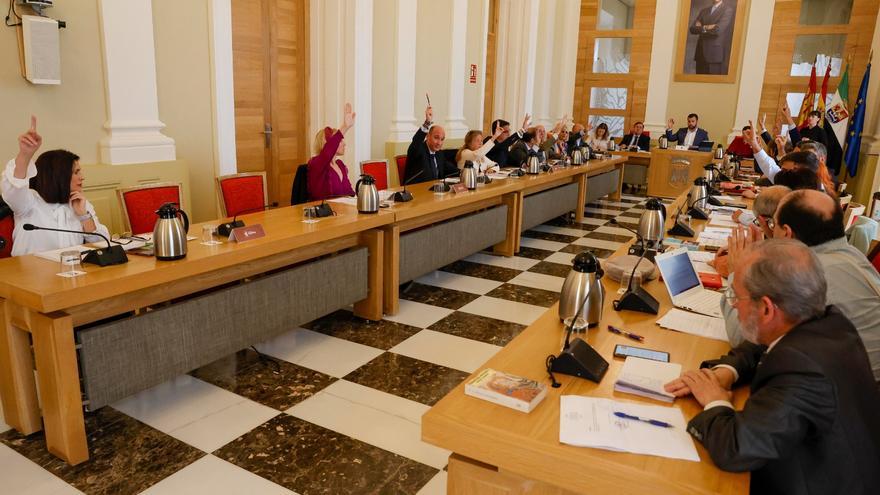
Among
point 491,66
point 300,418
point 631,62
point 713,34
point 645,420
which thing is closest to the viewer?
point 645,420

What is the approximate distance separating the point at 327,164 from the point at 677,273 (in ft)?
8.61

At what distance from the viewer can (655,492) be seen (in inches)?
50.8

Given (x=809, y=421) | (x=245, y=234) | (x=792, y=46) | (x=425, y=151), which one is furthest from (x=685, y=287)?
(x=792, y=46)

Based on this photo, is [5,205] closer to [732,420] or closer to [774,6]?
[732,420]

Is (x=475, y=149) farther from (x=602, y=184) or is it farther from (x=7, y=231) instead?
(x=7, y=231)

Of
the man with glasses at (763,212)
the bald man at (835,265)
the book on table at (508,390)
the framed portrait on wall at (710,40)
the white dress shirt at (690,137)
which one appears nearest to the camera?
the book on table at (508,390)

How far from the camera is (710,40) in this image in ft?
35.8

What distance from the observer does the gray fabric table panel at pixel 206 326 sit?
237 centimetres

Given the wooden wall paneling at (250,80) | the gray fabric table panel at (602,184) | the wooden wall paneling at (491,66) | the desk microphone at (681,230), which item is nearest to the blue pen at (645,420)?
the desk microphone at (681,230)

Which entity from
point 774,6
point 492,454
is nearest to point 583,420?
point 492,454

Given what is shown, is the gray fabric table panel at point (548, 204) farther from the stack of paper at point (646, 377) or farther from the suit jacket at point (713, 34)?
the suit jacket at point (713, 34)

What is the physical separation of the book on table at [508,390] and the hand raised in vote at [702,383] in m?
0.34

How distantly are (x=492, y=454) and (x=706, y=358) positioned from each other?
828mm

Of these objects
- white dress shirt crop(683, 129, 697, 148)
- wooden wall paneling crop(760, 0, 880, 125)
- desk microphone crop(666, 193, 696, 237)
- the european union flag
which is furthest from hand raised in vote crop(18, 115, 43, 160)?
wooden wall paneling crop(760, 0, 880, 125)
